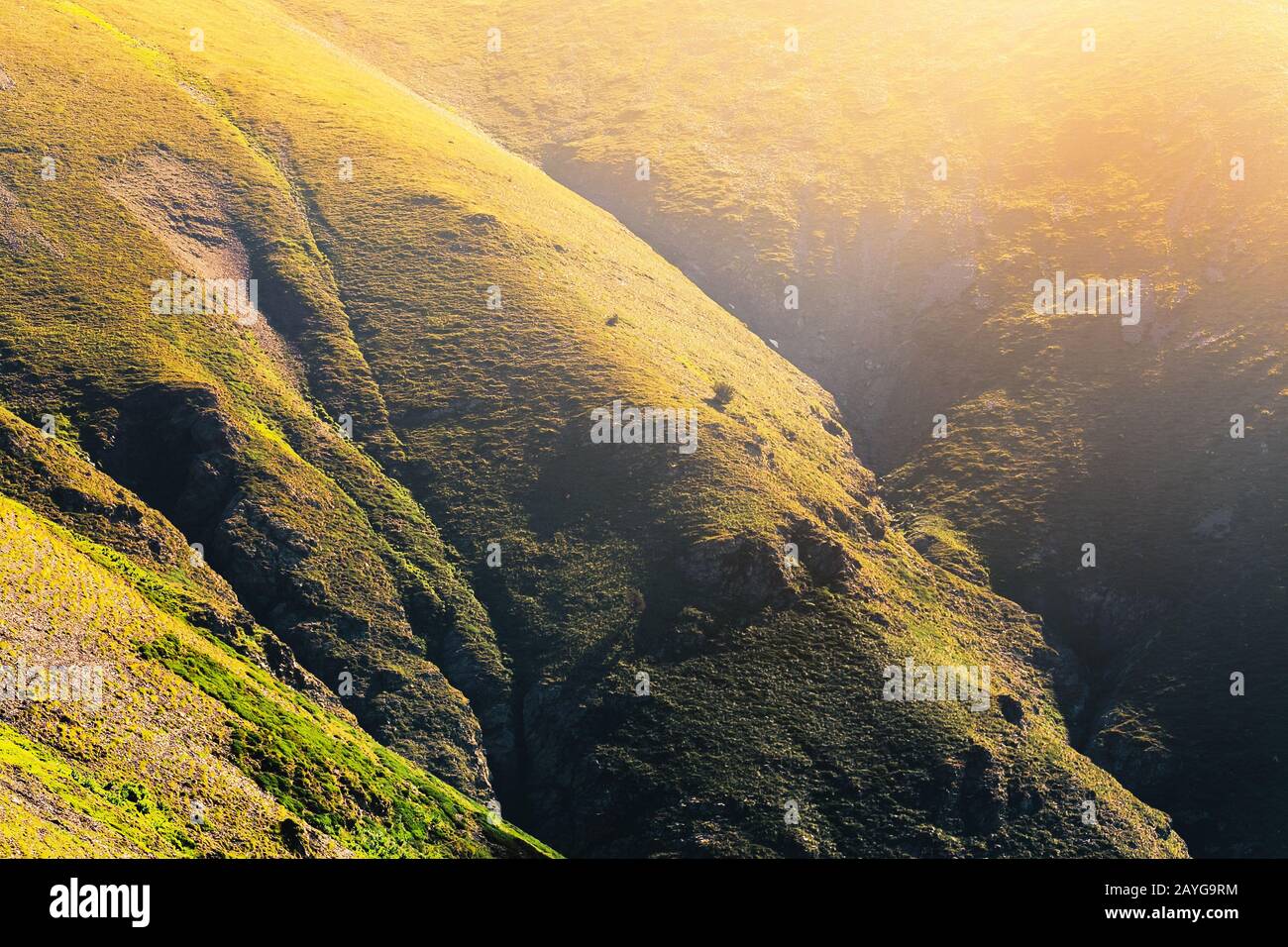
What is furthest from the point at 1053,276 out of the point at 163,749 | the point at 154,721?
the point at 163,749

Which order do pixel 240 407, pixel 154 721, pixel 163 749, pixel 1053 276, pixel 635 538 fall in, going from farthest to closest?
1. pixel 1053 276
2. pixel 240 407
3. pixel 635 538
4. pixel 154 721
5. pixel 163 749

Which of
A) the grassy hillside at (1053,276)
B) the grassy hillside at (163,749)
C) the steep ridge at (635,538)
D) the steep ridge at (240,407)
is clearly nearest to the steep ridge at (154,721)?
the grassy hillside at (163,749)

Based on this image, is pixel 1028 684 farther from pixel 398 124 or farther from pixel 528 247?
pixel 398 124

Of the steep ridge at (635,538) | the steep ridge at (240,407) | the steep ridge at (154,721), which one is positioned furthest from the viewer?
the steep ridge at (240,407)

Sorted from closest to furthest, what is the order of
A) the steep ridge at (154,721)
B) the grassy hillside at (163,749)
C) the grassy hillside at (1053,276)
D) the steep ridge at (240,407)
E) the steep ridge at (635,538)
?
1. the grassy hillside at (163,749)
2. the steep ridge at (154,721)
3. the steep ridge at (635,538)
4. the steep ridge at (240,407)
5. the grassy hillside at (1053,276)

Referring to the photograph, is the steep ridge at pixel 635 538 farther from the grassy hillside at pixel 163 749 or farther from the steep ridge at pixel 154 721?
the grassy hillside at pixel 163 749

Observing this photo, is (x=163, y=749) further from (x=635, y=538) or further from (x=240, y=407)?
(x=635, y=538)
